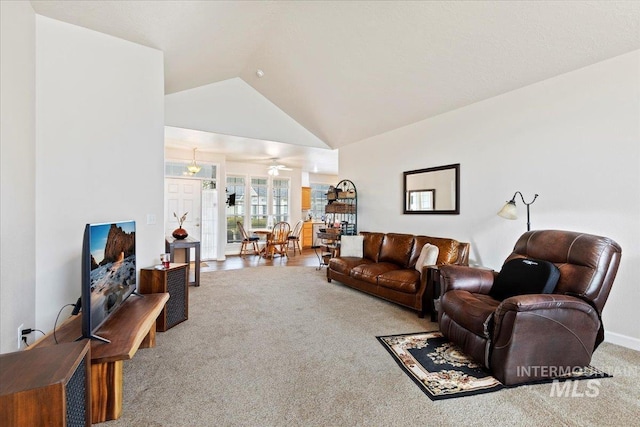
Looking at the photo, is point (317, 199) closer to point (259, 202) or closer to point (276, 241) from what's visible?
point (259, 202)

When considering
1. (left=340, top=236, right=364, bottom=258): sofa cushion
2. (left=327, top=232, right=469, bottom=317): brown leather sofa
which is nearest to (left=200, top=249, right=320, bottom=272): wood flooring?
(left=340, top=236, right=364, bottom=258): sofa cushion

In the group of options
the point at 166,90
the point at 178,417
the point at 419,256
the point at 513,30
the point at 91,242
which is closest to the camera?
the point at 178,417

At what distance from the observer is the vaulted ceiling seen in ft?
8.43

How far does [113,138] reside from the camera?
2.93m

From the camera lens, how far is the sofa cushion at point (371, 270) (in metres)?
4.05

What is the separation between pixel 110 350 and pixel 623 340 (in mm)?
3956

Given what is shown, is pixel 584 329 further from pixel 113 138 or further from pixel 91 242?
pixel 113 138

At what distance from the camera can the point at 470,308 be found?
235cm

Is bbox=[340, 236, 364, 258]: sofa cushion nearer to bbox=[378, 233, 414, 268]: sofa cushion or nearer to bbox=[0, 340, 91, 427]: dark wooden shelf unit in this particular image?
bbox=[378, 233, 414, 268]: sofa cushion

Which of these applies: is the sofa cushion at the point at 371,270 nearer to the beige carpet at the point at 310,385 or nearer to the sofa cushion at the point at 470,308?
the beige carpet at the point at 310,385

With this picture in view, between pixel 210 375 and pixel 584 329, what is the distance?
8.77 ft

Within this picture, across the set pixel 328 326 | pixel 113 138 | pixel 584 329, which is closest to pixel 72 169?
pixel 113 138

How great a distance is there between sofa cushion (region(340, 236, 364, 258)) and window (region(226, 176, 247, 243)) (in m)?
3.99

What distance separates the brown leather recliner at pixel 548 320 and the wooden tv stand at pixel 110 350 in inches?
90.4
